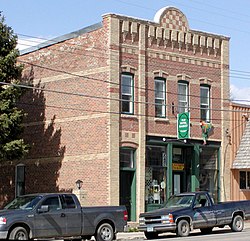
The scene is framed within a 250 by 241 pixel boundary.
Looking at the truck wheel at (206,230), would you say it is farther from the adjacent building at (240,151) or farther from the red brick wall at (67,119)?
the adjacent building at (240,151)

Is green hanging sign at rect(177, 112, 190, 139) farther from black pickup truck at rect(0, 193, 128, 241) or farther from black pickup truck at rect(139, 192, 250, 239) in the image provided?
black pickup truck at rect(0, 193, 128, 241)

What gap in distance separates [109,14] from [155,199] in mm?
9420

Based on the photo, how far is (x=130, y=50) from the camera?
31.8 metres

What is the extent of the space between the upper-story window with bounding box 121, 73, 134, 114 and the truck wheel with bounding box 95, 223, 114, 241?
9.13 meters

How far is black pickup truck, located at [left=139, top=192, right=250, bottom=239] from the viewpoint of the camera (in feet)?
82.8

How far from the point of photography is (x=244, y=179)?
36.4 metres

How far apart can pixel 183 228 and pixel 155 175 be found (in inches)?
296

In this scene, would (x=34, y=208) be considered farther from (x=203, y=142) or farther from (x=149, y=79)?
(x=203, y=142)

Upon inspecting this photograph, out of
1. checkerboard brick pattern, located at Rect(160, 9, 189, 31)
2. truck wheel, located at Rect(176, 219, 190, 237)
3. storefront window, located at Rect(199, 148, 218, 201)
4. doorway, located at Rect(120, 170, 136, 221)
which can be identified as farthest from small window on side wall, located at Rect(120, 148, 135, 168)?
checkerboard brick pattern, located at Rect(160, 9, 189, 31)

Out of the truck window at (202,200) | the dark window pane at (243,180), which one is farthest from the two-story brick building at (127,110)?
the truck window at (202,200)

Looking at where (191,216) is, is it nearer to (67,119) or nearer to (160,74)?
(160,74)

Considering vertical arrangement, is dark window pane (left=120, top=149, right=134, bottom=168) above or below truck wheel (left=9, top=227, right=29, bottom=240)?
above

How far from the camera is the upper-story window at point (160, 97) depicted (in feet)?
108

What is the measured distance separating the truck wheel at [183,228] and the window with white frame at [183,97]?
9343 millimetres
